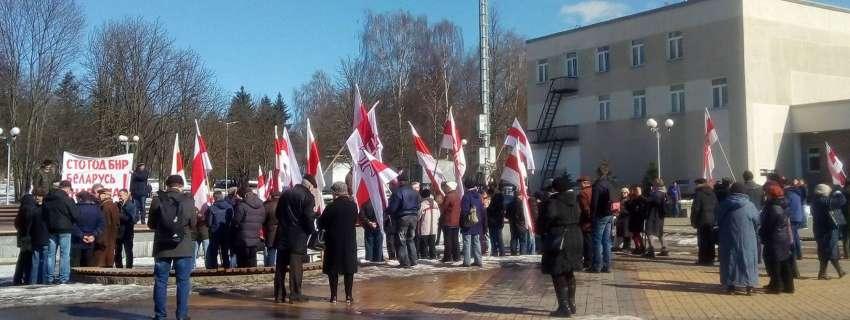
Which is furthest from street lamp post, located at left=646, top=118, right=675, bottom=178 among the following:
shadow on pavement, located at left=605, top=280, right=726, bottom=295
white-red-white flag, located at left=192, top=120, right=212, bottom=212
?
shadow on pavement, located at left=605, top=280, right=726, bottom=295

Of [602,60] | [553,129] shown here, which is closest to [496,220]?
[602,60]

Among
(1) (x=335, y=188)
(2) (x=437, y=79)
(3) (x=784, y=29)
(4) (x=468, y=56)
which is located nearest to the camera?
(1) (x=335, y=188)

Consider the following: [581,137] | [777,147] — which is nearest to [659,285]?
[777,147]

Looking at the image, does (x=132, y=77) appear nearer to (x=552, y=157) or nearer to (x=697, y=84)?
(x=552, y=157)

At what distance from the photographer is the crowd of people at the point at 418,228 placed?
36.0ft

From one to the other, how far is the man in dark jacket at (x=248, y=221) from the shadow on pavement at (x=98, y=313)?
11.9 ft

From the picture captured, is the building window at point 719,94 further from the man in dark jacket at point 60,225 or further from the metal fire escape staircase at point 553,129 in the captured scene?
the man in dark jacket at point 60,225

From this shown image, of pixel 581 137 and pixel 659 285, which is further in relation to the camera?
pixel 581 137

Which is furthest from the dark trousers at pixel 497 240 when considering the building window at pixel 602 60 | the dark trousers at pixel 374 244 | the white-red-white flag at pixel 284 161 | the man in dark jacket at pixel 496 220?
the building window at pixel 602 60

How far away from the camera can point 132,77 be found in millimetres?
48094

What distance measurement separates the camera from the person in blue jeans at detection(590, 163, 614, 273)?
15.5m

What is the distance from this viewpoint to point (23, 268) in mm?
14938

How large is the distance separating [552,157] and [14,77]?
97.7 feet

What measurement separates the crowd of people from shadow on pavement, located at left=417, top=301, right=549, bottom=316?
49 cm
